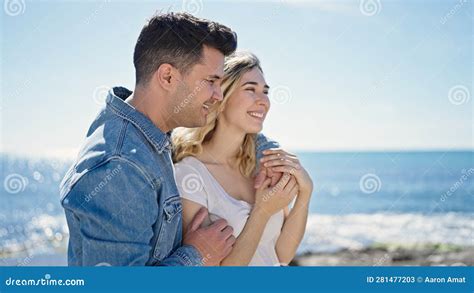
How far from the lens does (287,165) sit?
3535mm

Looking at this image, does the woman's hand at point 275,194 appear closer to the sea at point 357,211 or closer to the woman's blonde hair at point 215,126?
the woman's blonde hair at point 215,126

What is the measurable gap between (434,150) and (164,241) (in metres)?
60.8

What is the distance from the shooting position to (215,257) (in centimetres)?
293

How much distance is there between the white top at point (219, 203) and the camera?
3.46 meters

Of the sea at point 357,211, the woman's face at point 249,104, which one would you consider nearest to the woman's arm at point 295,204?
the woman's face at point 249,104

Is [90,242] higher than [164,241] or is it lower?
lower

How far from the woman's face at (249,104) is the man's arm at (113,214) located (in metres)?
1.36

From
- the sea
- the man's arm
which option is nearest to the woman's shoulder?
the man's arm

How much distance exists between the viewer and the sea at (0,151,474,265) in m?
16.7

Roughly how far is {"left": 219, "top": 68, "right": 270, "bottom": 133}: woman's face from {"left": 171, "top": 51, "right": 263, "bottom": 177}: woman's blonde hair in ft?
0.11

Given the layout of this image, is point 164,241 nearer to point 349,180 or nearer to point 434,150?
point 349,180

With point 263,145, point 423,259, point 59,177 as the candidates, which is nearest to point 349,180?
point 59,177

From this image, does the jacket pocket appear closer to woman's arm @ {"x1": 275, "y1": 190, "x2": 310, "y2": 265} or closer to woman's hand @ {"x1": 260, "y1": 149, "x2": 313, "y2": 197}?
woman's hand @ {"x1": 260, "y1": 149, "x2": 313, "y2": 197}

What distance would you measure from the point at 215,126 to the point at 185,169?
40 cm
